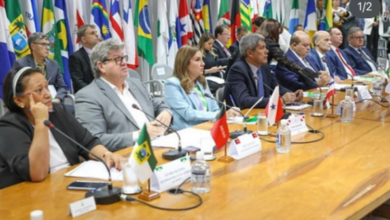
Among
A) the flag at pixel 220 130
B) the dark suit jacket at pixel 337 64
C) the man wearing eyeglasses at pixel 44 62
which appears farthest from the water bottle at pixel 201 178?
the dark suit jacket at pixel 337 64

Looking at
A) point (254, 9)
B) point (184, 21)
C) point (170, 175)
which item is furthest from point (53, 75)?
point (254, 9)

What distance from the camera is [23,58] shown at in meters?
4.56

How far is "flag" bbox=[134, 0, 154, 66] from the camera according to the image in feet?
20.6

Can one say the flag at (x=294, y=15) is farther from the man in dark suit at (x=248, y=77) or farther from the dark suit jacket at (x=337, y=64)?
the man in dark suit at (x=248, y=77)

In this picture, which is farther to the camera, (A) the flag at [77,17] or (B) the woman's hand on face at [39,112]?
(A) the flag at [77,17]

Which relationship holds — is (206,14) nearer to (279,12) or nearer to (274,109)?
(279,12)

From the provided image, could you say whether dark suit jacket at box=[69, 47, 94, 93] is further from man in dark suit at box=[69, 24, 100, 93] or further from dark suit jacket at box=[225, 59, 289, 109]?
dark suit jacket at box=[225, 59, 289, 109]

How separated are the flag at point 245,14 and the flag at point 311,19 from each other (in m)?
1.15

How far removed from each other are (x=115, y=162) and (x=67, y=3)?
167 inches

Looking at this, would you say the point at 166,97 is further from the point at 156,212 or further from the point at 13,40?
the point at 13,40

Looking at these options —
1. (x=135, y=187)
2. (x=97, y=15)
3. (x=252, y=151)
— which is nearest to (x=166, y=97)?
Result: (x=252, y=151)

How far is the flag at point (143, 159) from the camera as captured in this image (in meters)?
1.60

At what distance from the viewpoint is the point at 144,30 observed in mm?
6383

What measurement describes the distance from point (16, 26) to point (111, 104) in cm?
267
